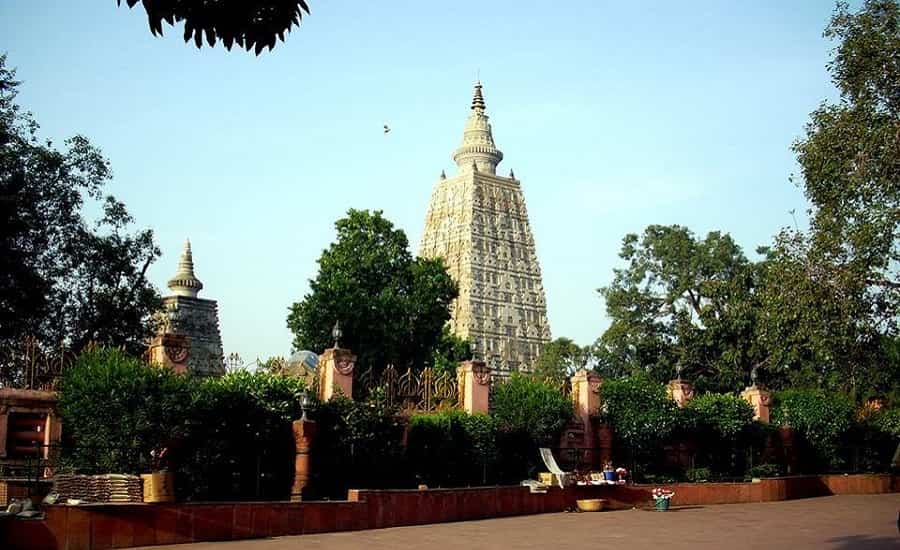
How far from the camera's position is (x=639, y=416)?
1154 inches

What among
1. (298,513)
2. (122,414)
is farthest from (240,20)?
(122,414)

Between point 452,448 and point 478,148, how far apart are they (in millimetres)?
60264

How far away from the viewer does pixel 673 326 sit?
50.2m

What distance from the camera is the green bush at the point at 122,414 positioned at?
1930 centimetres

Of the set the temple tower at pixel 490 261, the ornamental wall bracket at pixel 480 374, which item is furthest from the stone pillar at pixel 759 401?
the temple tower at pixel 490 261

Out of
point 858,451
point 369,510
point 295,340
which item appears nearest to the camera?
point 369,510

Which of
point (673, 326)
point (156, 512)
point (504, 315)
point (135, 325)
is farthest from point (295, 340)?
point (504, 315)

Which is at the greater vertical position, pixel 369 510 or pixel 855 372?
pixel 855 372

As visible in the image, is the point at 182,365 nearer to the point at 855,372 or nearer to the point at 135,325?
the point at 135,325

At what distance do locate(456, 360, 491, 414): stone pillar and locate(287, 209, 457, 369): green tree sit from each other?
16401 mm

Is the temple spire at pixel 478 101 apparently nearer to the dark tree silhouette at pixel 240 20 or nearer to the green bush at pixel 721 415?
the green bush at pixel 721 415

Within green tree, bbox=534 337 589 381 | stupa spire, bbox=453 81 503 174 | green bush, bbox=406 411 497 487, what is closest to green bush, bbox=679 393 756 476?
green bush, bbox=406 411 497 487

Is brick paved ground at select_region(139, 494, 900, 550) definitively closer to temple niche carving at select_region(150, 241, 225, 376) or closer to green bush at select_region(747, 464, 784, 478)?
green bush at select_region(747, 464, 784, 478)

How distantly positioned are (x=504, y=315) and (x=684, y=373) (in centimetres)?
3095
